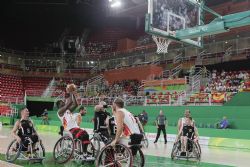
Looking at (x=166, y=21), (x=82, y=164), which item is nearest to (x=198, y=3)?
Answer: (x=166, y=21)

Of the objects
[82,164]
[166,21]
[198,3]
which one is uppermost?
[198,3]

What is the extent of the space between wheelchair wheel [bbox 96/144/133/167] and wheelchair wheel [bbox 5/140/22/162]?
286 centimetres

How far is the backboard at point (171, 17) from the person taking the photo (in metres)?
10.2

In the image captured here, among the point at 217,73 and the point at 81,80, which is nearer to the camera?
the point at 217,73

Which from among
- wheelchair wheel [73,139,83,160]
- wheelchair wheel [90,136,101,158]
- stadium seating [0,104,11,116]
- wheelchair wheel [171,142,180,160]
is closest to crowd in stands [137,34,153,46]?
stadium seating [0,104,11,116]

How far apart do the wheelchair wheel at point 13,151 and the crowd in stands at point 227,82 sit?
15058 mm

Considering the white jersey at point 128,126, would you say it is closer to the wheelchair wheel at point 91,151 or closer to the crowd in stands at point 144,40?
the wheelchair wheel at point 91,151

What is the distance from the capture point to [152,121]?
70.3 feet

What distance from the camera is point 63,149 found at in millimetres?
8633

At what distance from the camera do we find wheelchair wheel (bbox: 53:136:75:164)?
8.46 metres

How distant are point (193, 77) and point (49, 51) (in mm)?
19619

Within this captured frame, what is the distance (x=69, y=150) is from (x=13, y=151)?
1421mm

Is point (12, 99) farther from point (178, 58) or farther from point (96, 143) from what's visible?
point (96, 143)

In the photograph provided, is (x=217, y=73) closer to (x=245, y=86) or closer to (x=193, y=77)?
(x=193, y=77)
